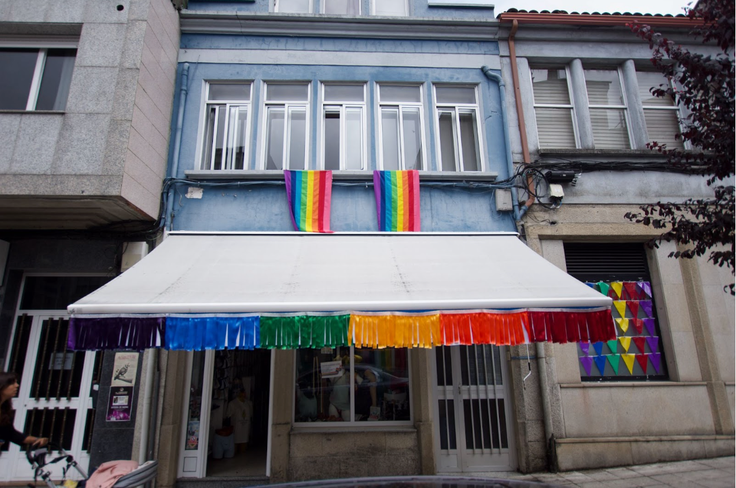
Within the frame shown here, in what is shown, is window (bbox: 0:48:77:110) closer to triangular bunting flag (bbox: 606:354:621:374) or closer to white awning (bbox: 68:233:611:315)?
white awning (bbox: 68:233:611:315)

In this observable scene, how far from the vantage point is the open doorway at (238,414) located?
22.5 feet

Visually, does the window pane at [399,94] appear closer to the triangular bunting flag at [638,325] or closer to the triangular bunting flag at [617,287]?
the triangular bunting flag at [617,287]

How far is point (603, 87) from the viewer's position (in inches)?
321

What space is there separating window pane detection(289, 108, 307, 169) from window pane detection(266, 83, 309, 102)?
0.27 meters

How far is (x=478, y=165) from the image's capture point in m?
7.56

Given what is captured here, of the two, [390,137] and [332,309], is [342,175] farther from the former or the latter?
[332,309]

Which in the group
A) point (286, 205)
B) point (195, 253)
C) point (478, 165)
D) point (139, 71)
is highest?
point (139, 71)

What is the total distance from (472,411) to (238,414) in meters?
4.30

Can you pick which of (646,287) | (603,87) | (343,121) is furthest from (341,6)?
(646,287)

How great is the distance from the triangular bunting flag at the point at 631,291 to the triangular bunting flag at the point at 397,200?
3.96m

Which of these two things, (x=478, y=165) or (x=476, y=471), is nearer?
(x=476, y=471)

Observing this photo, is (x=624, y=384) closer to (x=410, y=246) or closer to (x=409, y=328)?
(x=410, y=246)

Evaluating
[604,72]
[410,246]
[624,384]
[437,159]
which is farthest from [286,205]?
[604,72]

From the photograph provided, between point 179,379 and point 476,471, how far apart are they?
5.06m
